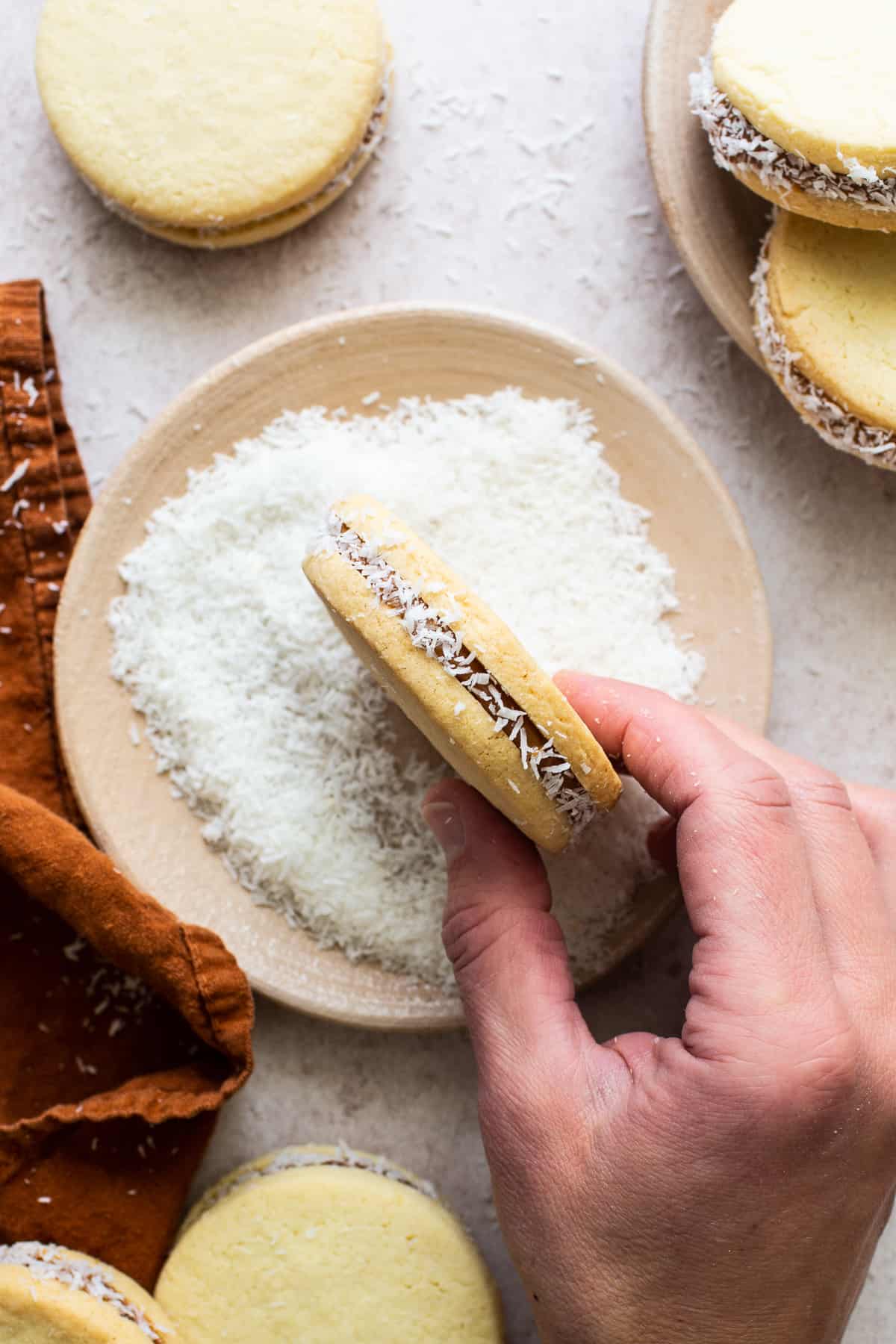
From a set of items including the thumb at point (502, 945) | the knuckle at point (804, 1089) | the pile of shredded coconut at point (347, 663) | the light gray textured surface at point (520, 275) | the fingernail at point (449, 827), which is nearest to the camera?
the knuckle at point (804, 1089)

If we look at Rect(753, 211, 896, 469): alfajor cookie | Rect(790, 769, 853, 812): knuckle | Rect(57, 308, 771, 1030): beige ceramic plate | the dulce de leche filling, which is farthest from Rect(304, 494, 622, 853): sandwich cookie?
Rect(753, 211, 896, 469): alfajor cookie

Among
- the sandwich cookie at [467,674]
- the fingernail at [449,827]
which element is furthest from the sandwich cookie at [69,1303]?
the sandwich cookie at [467,674]

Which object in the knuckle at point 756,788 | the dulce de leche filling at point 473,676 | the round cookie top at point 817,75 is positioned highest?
the round cookie top at point 817,75

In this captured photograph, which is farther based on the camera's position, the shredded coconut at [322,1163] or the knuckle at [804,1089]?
the shredded coconut at [322,1163]

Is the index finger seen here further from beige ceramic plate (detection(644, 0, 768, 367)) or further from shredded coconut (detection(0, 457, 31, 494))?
shredded coconut (detection(0, 457, 31, 494))

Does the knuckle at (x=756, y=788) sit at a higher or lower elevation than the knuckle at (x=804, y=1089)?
higher

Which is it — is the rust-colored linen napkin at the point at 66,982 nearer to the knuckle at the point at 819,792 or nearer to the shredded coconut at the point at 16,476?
the shredded coconut at the point at 16,476

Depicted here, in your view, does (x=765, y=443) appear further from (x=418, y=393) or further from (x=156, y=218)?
(x=156, y=218)
